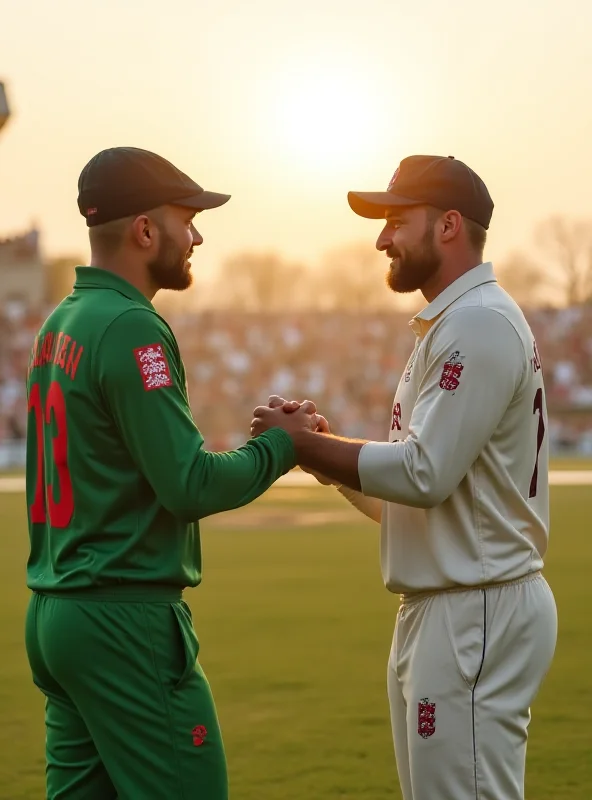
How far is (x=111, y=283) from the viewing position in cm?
325

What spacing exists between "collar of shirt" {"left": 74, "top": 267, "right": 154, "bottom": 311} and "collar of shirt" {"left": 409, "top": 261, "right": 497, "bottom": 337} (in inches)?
31.7

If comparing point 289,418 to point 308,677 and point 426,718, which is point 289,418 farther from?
point 308,677

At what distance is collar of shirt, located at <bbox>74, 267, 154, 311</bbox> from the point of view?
128 inches

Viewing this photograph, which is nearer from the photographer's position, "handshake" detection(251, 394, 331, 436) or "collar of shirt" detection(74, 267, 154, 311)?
"collar of shirt" detection(74, 267, 154, 311)

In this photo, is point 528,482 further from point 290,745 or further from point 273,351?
point 273,351

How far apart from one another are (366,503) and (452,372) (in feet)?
2.49

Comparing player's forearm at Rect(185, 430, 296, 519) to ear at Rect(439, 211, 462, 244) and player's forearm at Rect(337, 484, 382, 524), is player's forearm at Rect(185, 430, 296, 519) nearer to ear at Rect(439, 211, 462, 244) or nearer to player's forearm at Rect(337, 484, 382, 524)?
player's forearm at Rect(337, 484, 382, 524)

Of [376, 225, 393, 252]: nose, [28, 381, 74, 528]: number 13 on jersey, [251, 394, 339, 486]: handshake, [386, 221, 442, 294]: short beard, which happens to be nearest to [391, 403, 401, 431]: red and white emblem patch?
[251, 394, 339, 486]: handshake

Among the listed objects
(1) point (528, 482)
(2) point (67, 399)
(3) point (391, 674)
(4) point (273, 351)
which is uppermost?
(2) point (67, 399)

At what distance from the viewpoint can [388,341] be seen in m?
55.7

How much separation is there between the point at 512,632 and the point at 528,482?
1.31ft

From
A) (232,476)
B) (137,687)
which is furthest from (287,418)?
(137,687)

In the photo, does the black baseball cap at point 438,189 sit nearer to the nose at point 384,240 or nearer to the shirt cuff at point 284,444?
the nose at point 384,240

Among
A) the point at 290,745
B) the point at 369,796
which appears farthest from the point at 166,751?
the point at 290,745
